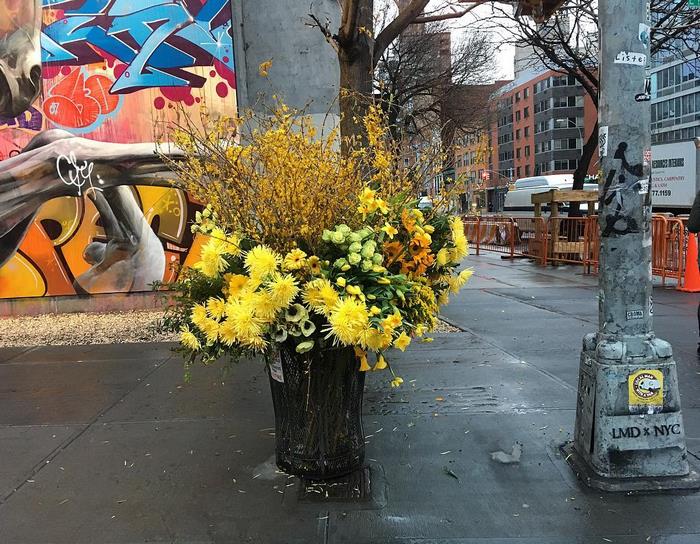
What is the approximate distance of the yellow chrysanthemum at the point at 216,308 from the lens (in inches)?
114

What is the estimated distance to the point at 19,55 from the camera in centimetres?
802

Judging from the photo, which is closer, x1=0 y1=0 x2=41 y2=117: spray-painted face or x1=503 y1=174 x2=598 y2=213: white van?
x1=0 y1=0 x2=41 y2=117: spray-painted face

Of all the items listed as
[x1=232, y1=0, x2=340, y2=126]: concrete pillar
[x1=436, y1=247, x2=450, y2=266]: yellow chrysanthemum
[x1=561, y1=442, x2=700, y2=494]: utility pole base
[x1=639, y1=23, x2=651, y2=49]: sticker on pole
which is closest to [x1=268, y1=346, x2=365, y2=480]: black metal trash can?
[x1=436, y1=247, x2=450, y2=266]: yellow chrysanthemum

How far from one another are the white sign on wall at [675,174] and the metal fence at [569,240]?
9.85 m

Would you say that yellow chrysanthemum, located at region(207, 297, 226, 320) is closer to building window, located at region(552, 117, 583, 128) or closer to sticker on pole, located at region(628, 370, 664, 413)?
sticker on pole, located at region(628, 370, 664, 413)

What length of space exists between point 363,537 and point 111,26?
7.69 metres

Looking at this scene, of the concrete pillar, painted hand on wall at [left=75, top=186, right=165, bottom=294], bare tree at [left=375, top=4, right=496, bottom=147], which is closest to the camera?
painted hand on wall at [left=75, top=186, right=165, bottom=294]

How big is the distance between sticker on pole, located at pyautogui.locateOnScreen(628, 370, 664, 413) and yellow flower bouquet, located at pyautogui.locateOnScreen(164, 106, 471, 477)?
1.06m

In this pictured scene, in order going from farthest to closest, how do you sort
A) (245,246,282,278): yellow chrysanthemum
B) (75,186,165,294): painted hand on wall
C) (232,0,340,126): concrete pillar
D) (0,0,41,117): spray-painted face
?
(232,0,340,126): concrete pillar, (75,186,165,294): painted hand on wall, (0,0,41,117): spray-painted face, (245,246,282,278): yellow chrysanthemum

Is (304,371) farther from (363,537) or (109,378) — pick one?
(109,378)

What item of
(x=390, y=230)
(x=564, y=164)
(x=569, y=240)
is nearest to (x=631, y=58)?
(x=390, y=230)

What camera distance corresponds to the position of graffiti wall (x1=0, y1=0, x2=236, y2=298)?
316 inches

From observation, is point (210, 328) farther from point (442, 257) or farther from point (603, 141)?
point (603, 141)

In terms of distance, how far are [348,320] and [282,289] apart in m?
0.34
